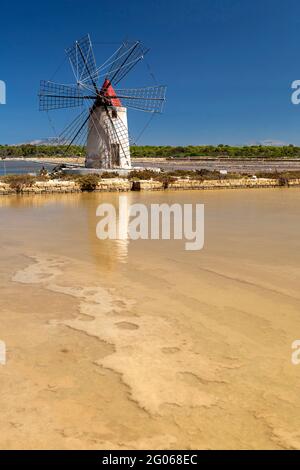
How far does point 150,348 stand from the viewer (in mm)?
3416

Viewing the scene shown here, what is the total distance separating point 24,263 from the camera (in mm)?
6172

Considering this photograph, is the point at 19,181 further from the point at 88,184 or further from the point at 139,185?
the point at 139,185

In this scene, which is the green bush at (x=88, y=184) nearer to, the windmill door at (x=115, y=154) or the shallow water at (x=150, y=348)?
the windmill door at (x=115, y=154)

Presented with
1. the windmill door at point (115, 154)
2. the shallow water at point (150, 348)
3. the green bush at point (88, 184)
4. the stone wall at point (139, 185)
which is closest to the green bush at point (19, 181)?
the stone wall at point (139, 185)

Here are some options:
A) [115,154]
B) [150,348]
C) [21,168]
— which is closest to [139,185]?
[115,154]

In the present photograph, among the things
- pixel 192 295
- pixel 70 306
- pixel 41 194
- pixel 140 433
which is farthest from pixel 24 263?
Result: pixel 41 194

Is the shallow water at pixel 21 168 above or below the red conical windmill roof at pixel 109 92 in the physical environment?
below

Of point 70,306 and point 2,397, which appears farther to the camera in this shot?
point 70,306

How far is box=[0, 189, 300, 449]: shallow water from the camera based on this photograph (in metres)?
2.43

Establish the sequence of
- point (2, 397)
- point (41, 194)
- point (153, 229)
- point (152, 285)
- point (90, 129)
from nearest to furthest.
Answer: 1. point (2, 397)
2. point (152, 285)
3. point (153, 229)
4. point (41, 194)
5. point (90, 129)

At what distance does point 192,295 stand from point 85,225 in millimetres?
5499

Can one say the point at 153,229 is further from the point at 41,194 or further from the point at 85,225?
the point at 41,194

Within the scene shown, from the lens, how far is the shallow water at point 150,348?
243cm
